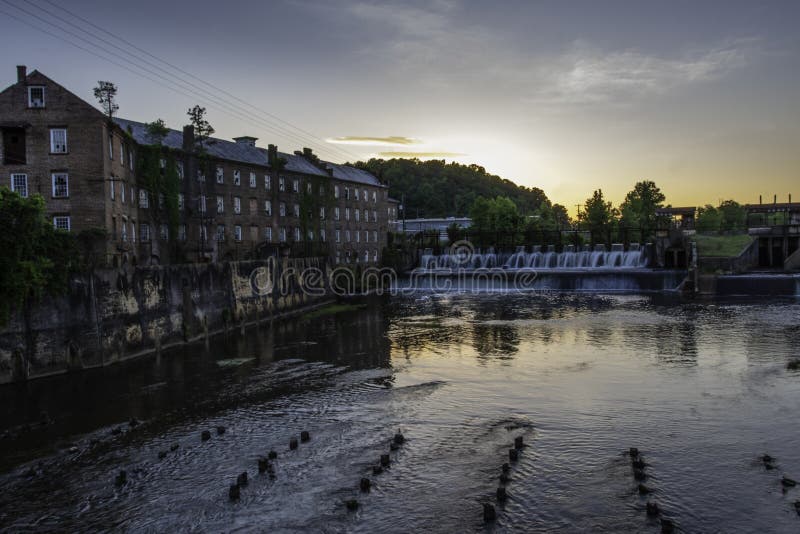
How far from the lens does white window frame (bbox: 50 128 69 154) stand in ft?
127

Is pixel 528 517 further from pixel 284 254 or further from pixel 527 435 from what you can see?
pixel 284 254

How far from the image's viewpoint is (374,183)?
92562 millimetres

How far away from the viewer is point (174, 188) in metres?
53.9

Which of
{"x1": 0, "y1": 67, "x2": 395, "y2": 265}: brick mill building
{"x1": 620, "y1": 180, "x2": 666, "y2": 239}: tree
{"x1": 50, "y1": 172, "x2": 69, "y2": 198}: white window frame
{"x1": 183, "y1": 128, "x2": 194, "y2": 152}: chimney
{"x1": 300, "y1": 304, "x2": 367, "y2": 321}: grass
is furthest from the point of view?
{"x1": 620, "y1": 180, "x2": 666, "y2": 239}: tree

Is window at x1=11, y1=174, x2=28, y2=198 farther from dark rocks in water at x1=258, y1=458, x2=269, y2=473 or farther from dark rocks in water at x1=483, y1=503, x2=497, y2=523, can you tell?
dark rocks in water at x1=483, y1=503, x2=497, y2=523

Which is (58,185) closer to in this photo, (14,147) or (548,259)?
(14,147)

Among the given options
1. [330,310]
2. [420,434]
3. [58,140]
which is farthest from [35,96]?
[420,434]

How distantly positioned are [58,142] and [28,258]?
16163mm

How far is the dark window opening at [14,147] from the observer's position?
3853 cm

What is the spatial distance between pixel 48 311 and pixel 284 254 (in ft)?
134

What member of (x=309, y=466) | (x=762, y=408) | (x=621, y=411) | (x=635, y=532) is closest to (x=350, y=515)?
(x=309, y=466)

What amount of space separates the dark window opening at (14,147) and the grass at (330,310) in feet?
75.0

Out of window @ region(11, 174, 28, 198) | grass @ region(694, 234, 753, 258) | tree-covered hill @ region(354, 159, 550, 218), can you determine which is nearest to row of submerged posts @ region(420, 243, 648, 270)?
grass @ region(694, 234, 753, 258)

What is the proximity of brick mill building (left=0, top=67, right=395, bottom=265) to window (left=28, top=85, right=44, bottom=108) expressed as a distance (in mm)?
66
